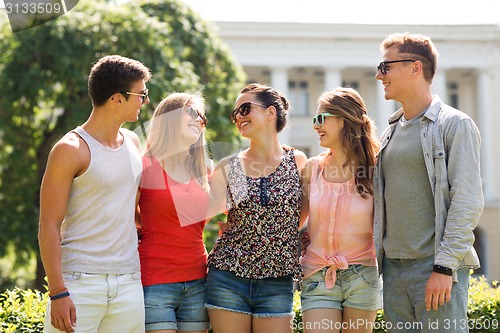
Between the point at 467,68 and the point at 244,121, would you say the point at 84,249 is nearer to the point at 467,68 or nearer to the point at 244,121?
the point at 244,121

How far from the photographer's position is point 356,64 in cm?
2808

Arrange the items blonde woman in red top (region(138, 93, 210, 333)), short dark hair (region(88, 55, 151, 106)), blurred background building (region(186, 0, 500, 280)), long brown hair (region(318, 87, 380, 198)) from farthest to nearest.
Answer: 1. blurred background building (region(186, 0, 500, 280))
2. long brown hair (region(318, 87, 380, 198))
3. blonde woman in red top (region(138, 93, 210, 333))
4. short dark hair (region(88, 55, 151, 106))

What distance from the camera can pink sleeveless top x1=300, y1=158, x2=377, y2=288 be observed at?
3.77 metres

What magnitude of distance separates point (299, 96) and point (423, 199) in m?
25.9

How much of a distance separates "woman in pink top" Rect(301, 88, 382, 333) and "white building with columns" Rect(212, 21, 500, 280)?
2271cm

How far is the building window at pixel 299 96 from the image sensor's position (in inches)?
1131

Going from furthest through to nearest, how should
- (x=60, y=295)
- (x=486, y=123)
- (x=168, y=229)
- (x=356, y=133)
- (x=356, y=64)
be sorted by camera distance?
(x=486, y=123), (x=356, y=64), (x=356, y=133), (x=168, y=229), (x=60, y=295)

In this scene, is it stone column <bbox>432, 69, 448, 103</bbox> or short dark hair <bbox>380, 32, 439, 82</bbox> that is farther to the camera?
stone column <bbox>432, 69, 448, 103</bbox>

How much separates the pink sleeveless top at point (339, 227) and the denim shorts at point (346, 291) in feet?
0.13

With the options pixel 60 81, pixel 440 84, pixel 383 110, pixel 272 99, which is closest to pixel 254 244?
pixel 272 99

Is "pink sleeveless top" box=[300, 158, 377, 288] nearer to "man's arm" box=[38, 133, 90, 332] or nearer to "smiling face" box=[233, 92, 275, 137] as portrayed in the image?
"smiling face" box=[233, 92, 275, 137]

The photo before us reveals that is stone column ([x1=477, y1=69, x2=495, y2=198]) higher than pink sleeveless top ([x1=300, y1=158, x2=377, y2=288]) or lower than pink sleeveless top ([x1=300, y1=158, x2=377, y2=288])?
higher

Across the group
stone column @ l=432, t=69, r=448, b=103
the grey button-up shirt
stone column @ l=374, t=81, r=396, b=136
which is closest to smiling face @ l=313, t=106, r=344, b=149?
the grey button-up shirt

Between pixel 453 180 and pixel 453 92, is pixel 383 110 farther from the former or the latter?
pixel 453 180
